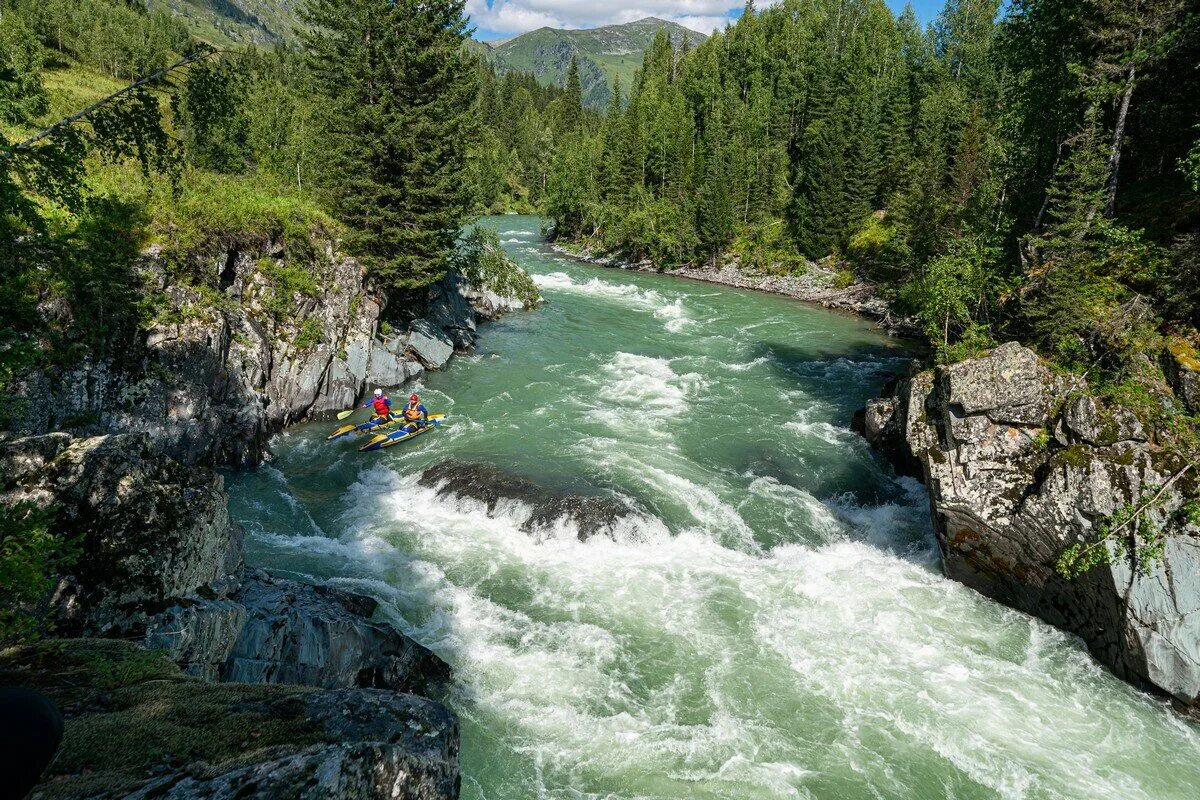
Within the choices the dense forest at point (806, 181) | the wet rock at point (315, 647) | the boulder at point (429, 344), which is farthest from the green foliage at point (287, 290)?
the wet rock at point (315, 647)

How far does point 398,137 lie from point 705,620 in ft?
70.5

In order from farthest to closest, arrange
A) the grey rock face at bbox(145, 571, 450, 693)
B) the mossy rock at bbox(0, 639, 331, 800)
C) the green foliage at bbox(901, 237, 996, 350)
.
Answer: the green foliage at bbox(901, 237, 996, 350) < the grey rock face at bbox(145, 571, 450, 693) < the mossy rock at bbox(0, 639, 331, 800)

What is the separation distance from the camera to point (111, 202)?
1706 centimetres

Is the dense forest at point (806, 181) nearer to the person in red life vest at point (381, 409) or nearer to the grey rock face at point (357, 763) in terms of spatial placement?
the grey rock face at point (357, 763)

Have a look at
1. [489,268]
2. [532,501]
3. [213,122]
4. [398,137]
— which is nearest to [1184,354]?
[532,501]

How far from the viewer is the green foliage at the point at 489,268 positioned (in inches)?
1415

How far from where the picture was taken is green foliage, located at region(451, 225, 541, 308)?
3594cm

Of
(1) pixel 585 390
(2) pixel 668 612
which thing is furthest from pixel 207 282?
(2) pixel 668 612

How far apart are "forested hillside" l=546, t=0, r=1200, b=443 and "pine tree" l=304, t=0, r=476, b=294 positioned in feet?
61.9

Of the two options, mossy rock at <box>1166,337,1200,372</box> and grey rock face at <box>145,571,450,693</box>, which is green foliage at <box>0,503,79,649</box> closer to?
grey rock face at <box>145,571,450,693</box>

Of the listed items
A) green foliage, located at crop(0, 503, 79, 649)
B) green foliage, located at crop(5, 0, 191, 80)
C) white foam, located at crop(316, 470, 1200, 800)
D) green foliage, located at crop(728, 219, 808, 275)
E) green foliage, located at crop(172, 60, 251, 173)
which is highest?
green foliage, located at crop(5, 0, 191, 80)

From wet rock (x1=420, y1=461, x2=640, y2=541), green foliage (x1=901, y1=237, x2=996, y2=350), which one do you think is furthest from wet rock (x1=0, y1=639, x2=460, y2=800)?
green foliage (x1=901, y1=237, x2=996, y2=350)

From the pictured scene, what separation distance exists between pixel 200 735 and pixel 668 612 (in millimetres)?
10092

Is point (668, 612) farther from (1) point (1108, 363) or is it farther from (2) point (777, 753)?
(1) point (1108, 363)
